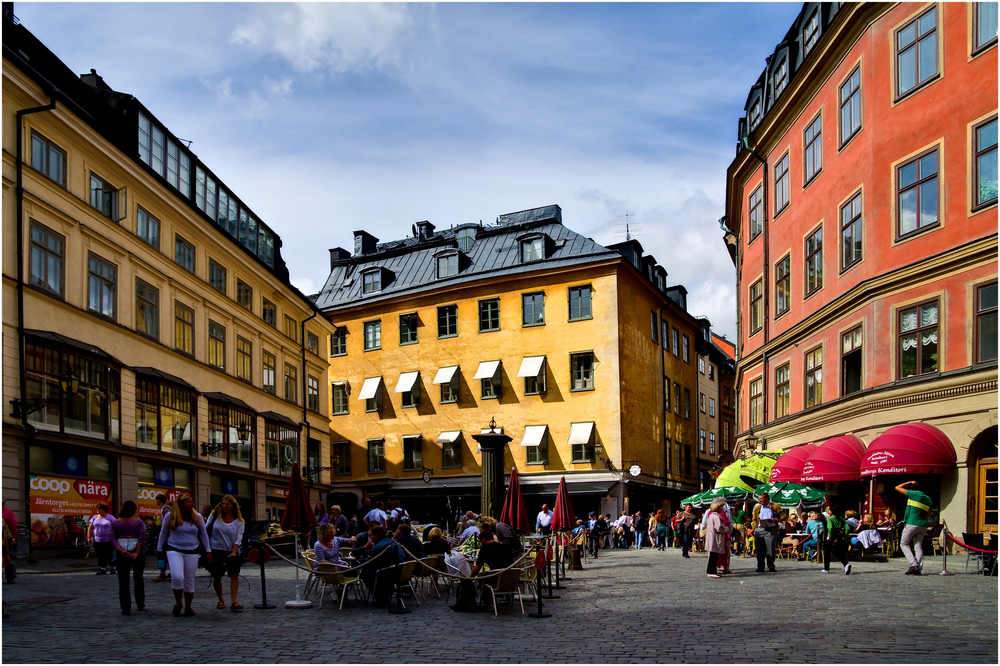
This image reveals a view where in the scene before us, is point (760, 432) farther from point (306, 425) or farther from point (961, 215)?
point (306, 425)

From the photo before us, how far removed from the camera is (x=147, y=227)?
30547mm

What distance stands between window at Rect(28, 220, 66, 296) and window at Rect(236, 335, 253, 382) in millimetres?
13155

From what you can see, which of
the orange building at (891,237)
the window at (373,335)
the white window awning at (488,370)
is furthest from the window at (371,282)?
the orange building at (891,237)

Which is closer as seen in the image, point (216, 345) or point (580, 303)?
point (216, 345)

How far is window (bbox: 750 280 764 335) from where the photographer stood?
34719mm

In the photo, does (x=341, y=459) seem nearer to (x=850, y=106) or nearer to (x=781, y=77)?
(x=781, y=77)

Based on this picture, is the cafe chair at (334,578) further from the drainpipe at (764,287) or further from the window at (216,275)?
the window at (216,275)

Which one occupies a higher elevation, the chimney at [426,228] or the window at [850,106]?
the chimney at [426,228]

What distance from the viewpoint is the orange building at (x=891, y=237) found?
21250 mm

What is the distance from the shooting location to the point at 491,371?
4947 centimetres

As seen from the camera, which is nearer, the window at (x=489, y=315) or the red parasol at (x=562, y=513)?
the red parasol at (x=562, y=513)

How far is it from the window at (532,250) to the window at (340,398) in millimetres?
12705

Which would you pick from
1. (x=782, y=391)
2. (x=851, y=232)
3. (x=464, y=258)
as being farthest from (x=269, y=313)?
(x=851, y=232)

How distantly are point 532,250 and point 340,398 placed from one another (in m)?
13.9
